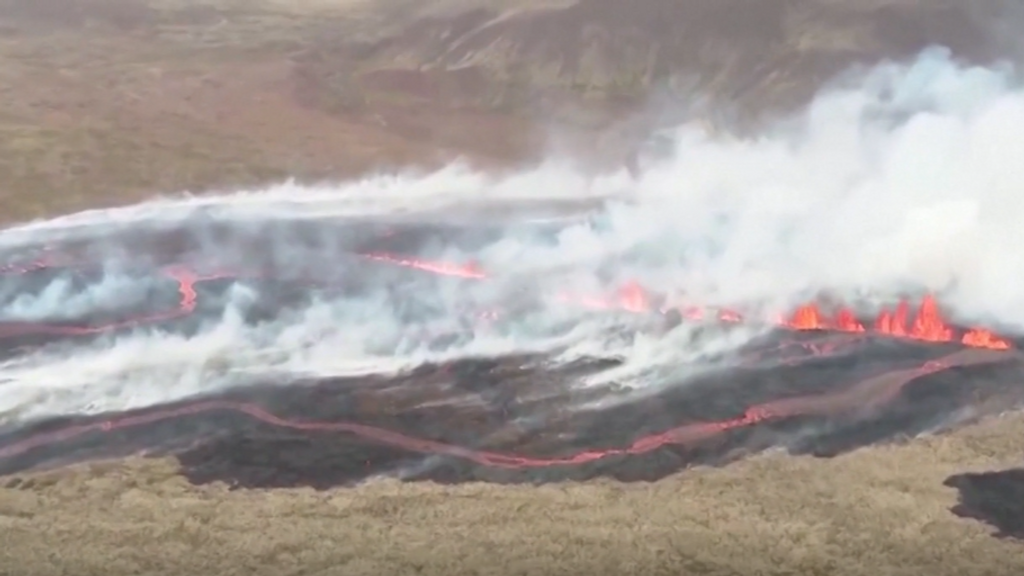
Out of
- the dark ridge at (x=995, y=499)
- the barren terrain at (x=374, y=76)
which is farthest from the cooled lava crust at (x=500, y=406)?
the barren terrain at (x=374, y=76)

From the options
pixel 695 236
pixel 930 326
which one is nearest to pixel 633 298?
pixel 695 236

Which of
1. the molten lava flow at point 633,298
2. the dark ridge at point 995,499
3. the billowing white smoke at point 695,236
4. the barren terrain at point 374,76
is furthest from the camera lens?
the barren terrain at point 374,76

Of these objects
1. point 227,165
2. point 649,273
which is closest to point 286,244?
point 227,165

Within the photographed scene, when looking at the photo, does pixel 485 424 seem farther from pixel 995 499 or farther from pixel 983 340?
pixel 983 340

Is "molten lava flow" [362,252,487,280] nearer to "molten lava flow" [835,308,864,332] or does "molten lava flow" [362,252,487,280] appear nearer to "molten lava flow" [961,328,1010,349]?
"molten lava flow" [835,308,864,332]

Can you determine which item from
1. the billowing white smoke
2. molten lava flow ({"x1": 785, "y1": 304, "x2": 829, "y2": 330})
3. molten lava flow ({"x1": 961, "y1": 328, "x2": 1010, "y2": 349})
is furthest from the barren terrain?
molten lava flow ({"x1": 961, "y1": 328, "x2": 1010, "y2": 349})

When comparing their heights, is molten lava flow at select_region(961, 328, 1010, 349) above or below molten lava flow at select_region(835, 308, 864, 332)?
below

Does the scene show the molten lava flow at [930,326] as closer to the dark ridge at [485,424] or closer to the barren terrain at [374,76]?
the dark ridge at [485,424]

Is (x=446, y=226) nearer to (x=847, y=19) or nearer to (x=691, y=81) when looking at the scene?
(x=691, y=81)

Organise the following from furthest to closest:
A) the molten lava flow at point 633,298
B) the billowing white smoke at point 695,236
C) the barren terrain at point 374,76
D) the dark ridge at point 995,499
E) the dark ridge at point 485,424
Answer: the barren terrain at point 374,76, the molten lava flow at point 633,298, the billowing white smoke at point 695,236, the dark ridge at point 485,424, the dark ridge at point 995,499
